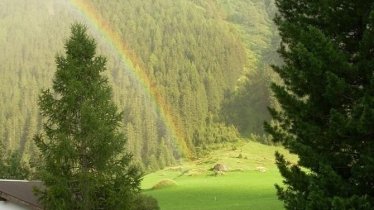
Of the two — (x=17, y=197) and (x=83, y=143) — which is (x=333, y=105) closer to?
(x=83, y=143)

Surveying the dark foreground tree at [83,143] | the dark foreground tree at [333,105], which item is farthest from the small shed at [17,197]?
the dark foreground tree at [333,105]

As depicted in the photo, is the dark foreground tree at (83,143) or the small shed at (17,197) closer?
the dark foreground tree at (83,143)

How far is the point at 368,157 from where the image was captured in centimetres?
1257

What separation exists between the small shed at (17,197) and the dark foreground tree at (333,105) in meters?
15.7

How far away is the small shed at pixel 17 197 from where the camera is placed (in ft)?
88.0

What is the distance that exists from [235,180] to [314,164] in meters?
112

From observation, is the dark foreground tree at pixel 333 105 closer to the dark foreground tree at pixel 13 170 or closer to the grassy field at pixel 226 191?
the grassy field at pixel 226 191

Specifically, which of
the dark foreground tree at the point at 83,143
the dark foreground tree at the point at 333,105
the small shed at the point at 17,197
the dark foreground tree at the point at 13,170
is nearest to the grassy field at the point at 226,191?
the dark foreground tree at the point at 13,170

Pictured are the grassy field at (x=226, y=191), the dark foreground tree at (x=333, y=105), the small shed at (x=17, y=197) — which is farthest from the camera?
the grassy field at (x=226, y=191)

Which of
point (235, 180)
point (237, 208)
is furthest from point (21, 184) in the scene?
point (235, 180)

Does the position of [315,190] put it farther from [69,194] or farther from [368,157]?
[69,194]

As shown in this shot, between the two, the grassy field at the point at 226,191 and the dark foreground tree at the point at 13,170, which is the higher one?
the dark foreground tree at the point at 13,170

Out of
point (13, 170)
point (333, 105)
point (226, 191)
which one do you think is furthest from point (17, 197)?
point (226, 191)

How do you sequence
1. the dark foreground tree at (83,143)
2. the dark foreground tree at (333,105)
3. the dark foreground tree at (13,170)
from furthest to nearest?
1. the dark foreground tree at (13,170)
2. the dark foreground tree at (83,143)
3. the dark foreground tree at (333,105)
